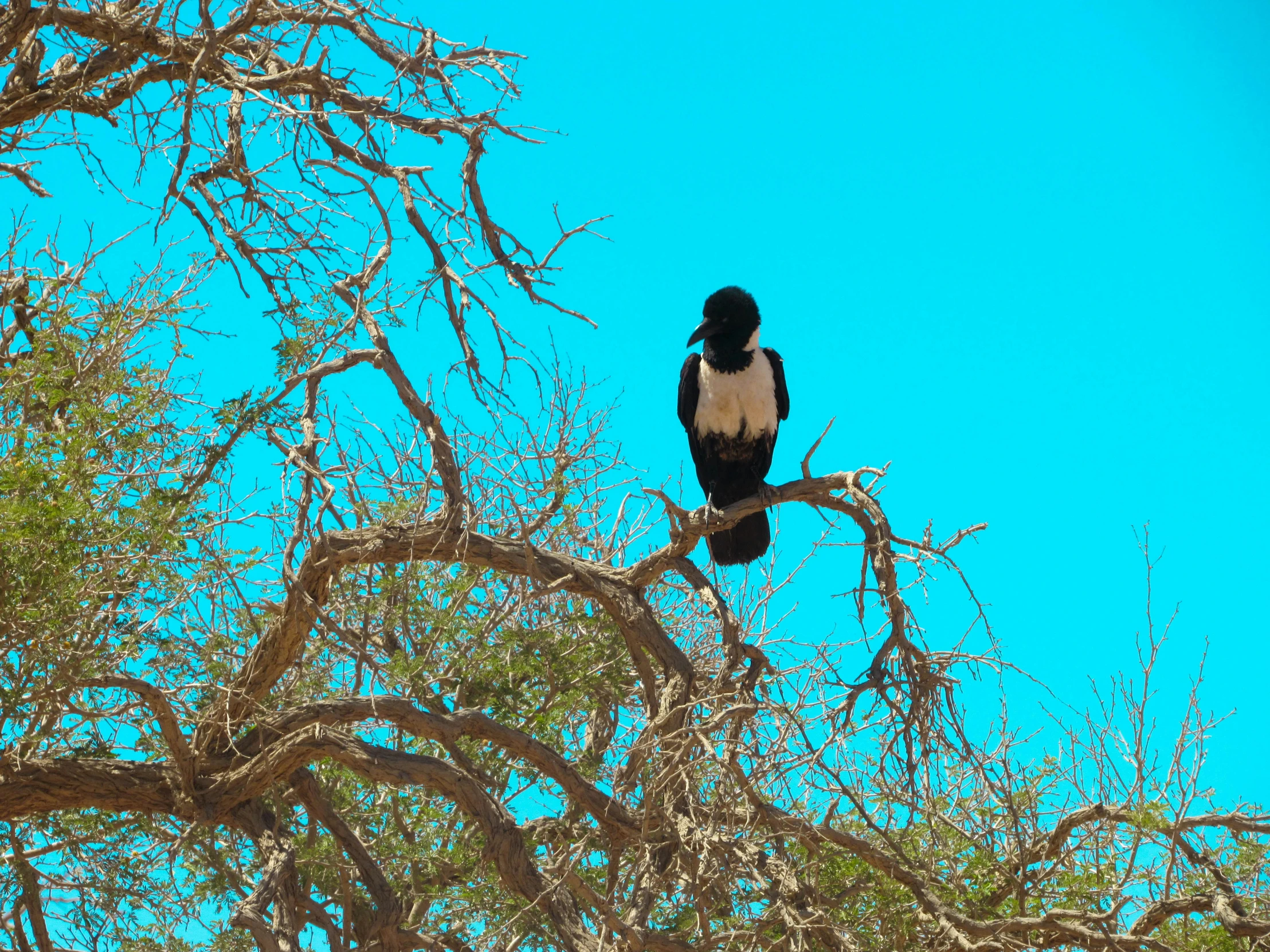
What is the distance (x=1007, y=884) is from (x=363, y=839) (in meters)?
3.13

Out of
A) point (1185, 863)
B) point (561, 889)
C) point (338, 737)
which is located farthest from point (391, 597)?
point (1185, 863)

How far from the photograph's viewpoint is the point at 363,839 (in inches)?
239

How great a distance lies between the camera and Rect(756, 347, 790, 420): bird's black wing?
271 inches

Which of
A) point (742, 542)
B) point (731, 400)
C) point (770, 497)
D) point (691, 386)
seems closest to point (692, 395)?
point (691, 386)

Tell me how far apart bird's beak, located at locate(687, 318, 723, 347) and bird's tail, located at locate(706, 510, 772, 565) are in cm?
100

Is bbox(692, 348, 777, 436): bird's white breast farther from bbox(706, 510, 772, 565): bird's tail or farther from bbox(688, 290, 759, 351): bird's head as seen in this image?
bbox(706, 510, 772, 565): bird's tail

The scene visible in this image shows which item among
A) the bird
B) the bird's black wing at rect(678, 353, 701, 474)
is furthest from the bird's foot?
the bird's black wing at rect(678, 353, 701, 474)

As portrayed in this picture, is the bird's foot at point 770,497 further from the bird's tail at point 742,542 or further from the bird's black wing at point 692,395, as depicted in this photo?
the bird's black wing at point 692,395

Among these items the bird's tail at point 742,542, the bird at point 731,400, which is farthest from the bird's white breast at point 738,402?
the bird's tail at point 742,542

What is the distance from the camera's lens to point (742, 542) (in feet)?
20.7

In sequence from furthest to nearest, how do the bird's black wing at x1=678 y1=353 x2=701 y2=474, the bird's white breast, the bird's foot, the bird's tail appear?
1. the bird's black wing at x1=678 y1=353 x2=701 y2=474
2. the bird's white breast
3. the bird's tail
4. the bird's foot

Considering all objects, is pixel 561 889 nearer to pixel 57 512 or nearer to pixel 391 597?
pixel 391 597

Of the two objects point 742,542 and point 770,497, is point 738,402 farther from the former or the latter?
point 770,497

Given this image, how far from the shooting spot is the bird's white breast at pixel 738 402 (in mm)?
6527
